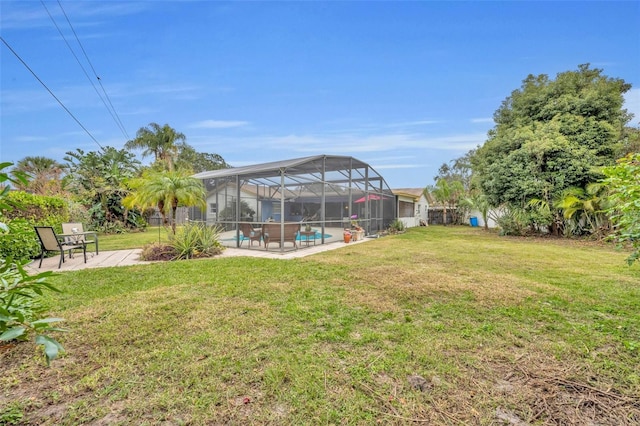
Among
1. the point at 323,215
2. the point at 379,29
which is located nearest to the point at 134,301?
the point at 323,215

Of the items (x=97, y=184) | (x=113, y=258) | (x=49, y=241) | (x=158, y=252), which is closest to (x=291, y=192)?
(x=158, y=252)

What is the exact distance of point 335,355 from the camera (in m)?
2.91

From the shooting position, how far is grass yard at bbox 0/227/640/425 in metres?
2.17

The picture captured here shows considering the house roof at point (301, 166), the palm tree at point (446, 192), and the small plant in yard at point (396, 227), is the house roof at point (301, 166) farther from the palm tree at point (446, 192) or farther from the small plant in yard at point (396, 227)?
the palm tree at point (446, 192)

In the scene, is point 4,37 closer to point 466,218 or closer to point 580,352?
point 580,352

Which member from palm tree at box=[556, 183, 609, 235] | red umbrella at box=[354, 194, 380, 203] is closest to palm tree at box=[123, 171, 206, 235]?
red umbrella at box=[354, 194, 380, 203]

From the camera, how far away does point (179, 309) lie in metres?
4.11

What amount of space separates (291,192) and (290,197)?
275mm

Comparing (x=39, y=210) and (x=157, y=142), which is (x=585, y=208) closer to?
(x=39, y=210)

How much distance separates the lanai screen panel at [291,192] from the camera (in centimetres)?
1039

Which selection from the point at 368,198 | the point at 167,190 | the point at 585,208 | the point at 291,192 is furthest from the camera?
the point at 368,198

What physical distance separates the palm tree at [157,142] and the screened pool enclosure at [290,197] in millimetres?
15279

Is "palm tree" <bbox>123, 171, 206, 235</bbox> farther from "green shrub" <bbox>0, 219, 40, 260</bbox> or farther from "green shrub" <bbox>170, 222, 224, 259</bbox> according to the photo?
"green shrub" <bbox>0, 219, 40, 260</bbox>

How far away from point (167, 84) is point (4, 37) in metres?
8.90
